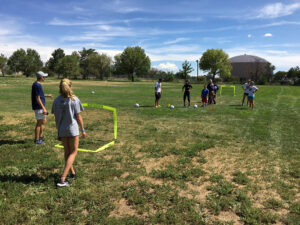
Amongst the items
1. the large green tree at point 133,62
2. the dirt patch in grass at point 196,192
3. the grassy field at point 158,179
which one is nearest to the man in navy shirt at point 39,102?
the grassy field at point 158,179

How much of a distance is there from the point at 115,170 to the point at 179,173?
145 centimetres

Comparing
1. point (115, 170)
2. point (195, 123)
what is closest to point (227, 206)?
point (115, 170)

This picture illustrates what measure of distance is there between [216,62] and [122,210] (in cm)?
7723

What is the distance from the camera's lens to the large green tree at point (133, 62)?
74125mm

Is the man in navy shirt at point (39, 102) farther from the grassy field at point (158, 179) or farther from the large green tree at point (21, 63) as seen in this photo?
the large green tree at point (21, 63)

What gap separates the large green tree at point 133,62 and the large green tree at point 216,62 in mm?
20243

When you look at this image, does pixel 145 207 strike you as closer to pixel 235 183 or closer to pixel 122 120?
pixel 235 183

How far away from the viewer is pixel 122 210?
139 inches

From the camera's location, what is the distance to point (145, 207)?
357 centimetres

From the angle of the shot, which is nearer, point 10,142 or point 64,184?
point 64,184

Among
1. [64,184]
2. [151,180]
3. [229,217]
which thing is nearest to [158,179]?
[151,180]

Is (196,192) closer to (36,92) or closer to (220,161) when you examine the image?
(220,161)

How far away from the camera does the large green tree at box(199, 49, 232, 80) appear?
242 feet

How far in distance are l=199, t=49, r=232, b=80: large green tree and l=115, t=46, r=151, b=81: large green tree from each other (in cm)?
2024
